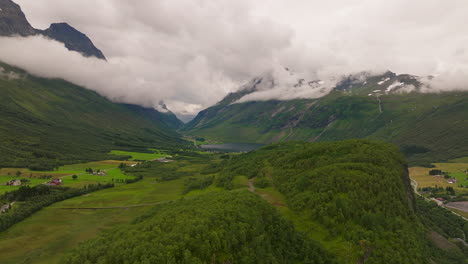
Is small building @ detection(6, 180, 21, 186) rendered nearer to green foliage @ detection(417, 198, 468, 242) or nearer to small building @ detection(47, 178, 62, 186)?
small building @ detection(47, 178, 62, 186)

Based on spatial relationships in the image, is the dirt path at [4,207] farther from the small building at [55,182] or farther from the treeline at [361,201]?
the treeline at [361,201]

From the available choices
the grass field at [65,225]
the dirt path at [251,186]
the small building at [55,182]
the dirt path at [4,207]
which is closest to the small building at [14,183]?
the small building at [55,182]

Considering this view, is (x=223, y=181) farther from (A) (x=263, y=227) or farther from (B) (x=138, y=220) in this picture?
(A) (x=263, y=227)

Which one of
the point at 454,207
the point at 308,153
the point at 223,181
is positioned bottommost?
the point at 454,207

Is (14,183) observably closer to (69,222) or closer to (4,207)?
(4,207)

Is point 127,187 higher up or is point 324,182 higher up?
point 324,182

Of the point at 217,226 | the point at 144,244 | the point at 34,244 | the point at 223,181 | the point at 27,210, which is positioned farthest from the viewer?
the point at 223,181

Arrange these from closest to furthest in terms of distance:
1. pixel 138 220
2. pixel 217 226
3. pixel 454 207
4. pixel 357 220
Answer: pixel 217 226
pixel 357 220
pixel 138 220
pixel 454 207

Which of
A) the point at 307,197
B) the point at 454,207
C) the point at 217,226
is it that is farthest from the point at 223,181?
the point at 454,207
